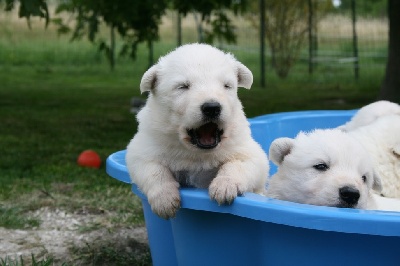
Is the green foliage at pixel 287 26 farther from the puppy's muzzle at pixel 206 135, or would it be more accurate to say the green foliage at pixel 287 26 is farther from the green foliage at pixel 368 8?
the puppy's muzzle at pixel 206 135

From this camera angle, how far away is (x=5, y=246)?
163 inches

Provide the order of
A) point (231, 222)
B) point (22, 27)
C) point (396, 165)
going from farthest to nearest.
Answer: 1. point (22, 27)
2. point (396, 165)
3. point (231, 222)

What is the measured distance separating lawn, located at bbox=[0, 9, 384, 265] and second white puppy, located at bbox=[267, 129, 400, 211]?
1.17 metres

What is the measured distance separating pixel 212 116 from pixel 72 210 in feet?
7.77

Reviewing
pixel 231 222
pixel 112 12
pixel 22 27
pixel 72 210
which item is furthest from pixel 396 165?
pixel 22 27

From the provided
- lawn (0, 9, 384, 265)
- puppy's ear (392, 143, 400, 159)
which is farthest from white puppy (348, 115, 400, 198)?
lawn (0, 9, 384, 265)

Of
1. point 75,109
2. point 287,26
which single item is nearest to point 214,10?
point 75,109

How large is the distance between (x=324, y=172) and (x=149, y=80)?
798 millimetres

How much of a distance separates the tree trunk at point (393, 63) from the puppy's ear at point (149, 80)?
6103 mm

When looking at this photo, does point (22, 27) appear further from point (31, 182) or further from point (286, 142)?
point (286, 142)

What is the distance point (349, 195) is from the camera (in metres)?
2.71

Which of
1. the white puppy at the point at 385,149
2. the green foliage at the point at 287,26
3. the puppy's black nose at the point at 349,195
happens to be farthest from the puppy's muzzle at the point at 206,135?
the green foliage at the point at 287,26

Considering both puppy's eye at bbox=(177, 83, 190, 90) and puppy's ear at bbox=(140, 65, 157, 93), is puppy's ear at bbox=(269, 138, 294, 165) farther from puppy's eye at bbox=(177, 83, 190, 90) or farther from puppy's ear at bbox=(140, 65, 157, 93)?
puppy's ear at bbox=(140, 65, 157, 93)

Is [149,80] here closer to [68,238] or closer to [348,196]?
[348,196]
